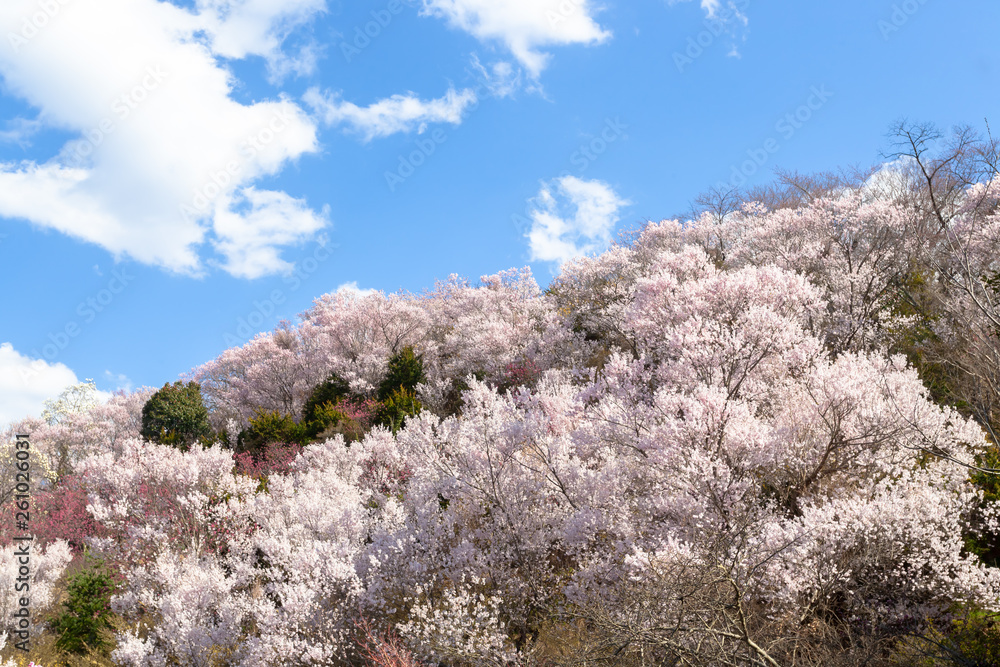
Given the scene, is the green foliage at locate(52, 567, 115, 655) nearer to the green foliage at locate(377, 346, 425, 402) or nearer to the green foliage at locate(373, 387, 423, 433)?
the green foliage at locate(373, 387, 423, 433)

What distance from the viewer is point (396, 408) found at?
2669cm

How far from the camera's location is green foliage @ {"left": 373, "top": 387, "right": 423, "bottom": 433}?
25906 millimetres

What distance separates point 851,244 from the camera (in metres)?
21.2

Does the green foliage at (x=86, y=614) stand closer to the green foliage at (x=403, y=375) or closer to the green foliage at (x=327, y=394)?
the green foliage at (x=403, y=375)

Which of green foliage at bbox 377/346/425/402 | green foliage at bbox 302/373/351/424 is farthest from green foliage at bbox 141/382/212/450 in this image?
green foliage at bbox 377/346/425/402

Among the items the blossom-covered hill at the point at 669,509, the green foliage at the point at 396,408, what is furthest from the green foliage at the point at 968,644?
the green foliage at the point at 396,408

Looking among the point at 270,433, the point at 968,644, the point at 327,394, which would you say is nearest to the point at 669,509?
the point at 968,644

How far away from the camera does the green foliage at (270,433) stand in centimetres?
2909

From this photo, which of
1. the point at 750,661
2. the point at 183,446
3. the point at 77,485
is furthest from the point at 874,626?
the point at 183,446

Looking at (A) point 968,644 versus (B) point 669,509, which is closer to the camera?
(A) point 968,644

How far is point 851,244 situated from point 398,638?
1977 cm

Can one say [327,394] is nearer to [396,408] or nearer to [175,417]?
[396,408]

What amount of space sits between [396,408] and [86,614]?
523 inches

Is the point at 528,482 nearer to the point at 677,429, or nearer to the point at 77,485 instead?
the point at 677,429
